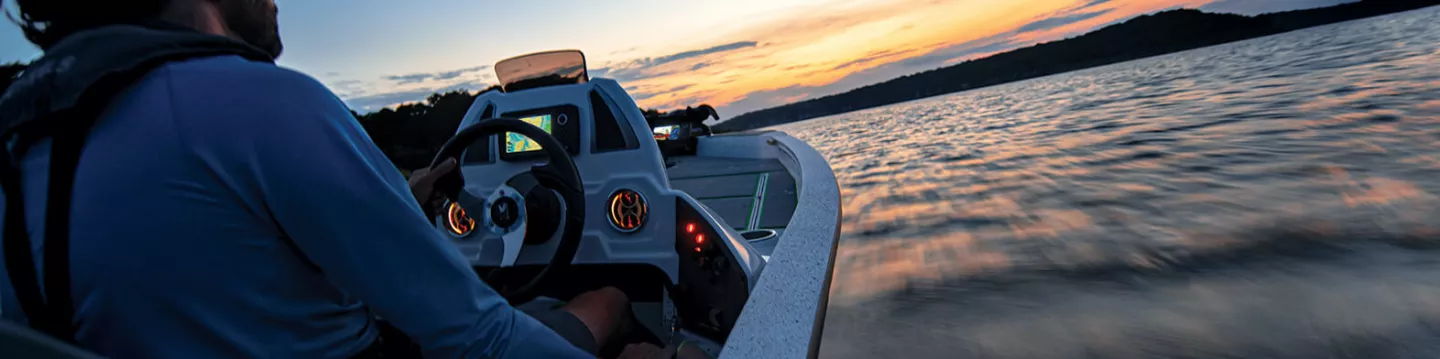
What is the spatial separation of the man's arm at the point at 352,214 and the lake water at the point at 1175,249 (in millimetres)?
2776

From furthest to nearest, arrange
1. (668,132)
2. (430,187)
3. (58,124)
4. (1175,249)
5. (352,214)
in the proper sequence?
1. (668,132)
2. (1175,249)
3. (430,187)
4. (352,214)
5. (58,124)

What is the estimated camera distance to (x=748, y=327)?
72.4 inches

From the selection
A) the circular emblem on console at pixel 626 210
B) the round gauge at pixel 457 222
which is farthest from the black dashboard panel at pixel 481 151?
the circular emblem on console at pixel 626 210

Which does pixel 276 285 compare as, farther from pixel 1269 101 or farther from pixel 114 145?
pixel 1269 101

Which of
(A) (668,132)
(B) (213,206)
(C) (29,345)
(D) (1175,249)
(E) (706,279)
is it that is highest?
(B) (213,206)

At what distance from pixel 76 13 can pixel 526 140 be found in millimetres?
2051

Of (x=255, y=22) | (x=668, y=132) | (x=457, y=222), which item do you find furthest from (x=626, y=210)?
(x=668, y=132)

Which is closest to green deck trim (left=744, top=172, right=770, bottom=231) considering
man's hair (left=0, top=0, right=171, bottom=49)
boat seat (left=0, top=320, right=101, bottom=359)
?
man's hair (left=0, top=0, right=171, bottom=49)

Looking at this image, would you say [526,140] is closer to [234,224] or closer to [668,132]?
[234,224]

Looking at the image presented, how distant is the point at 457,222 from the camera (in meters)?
2.76

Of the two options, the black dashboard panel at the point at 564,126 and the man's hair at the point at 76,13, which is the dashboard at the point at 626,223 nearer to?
the black dashboard panel at the point at 564,126

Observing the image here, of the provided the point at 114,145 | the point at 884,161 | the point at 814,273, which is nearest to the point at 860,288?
the point at 814,273

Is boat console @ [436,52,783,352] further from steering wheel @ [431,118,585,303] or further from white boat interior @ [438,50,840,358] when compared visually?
steering wheel @ [431,118,585,303]

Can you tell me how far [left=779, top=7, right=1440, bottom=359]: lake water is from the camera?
3268 mm
